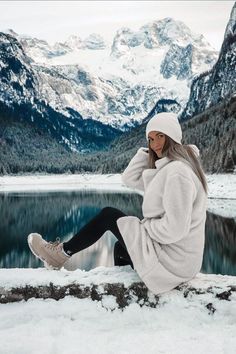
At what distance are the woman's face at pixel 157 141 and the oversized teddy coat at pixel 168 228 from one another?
0.19 meters

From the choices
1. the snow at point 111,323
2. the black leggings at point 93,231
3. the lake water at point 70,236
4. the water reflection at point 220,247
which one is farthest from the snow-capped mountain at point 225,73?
the snow at point 111,323

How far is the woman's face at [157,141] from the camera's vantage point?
13.6ft

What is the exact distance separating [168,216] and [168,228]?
0.11 metres

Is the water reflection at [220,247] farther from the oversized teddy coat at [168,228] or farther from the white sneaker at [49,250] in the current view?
the oversized teddy coat at [168,228]

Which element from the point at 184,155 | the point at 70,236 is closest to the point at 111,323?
the point at 184,155

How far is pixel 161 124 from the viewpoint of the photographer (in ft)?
13.4

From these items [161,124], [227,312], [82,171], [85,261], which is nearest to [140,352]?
[227,312]

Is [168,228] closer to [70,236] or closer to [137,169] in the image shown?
[137,169]

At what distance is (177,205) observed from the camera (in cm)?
380

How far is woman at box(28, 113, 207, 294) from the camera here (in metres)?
3.83

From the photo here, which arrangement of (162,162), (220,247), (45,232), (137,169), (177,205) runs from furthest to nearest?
(45,232)
(220,247)
(137,169)
(162,162)
(177,205)

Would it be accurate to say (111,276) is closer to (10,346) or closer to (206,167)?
(10,346)

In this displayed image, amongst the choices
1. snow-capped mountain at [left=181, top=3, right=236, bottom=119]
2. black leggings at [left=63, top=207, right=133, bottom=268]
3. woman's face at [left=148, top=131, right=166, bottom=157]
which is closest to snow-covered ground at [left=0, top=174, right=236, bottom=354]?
black leggings at [left=63, top=207, right=133, bottom=268]

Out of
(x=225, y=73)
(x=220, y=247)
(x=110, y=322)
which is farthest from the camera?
(x=225, y=73)
